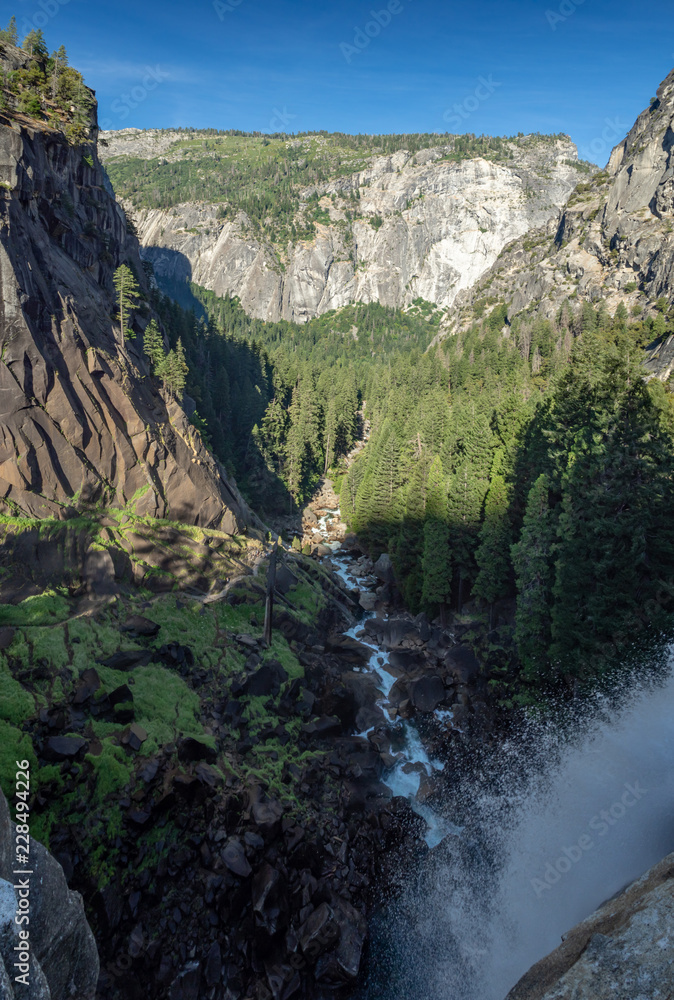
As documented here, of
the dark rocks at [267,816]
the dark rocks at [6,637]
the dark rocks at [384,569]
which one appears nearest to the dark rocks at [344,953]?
the dark rocks at [267,816]

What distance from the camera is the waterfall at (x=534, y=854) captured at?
1895 centimetres

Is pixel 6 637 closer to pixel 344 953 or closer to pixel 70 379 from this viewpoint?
pixel 70 379

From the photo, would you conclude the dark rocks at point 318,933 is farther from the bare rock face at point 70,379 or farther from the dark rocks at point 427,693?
the bare rock face at point 70,379

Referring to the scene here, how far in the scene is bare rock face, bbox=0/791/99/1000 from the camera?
7930 millimetres

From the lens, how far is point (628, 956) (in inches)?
363

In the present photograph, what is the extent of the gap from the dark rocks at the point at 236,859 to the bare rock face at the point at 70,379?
73.4ft

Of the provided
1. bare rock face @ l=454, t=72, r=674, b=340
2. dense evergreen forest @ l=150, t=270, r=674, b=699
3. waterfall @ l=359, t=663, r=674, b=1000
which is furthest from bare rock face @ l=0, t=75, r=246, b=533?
bare rock face @ l=454, t=72, r=674, b=340

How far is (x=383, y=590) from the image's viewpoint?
53.0m

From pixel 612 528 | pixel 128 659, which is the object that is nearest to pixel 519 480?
pixel 612 528

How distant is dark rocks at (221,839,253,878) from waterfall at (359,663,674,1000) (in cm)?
641

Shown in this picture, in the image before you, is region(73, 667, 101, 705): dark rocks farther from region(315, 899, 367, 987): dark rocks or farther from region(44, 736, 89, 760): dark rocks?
region(315, 899, 367, 987): dark rocks

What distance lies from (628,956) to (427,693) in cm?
2591

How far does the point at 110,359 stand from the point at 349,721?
1296 inches

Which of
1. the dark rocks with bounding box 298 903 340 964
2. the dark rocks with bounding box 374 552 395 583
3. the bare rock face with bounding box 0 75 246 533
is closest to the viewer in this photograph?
the dark rocks with bounding box 298 903 340 964
